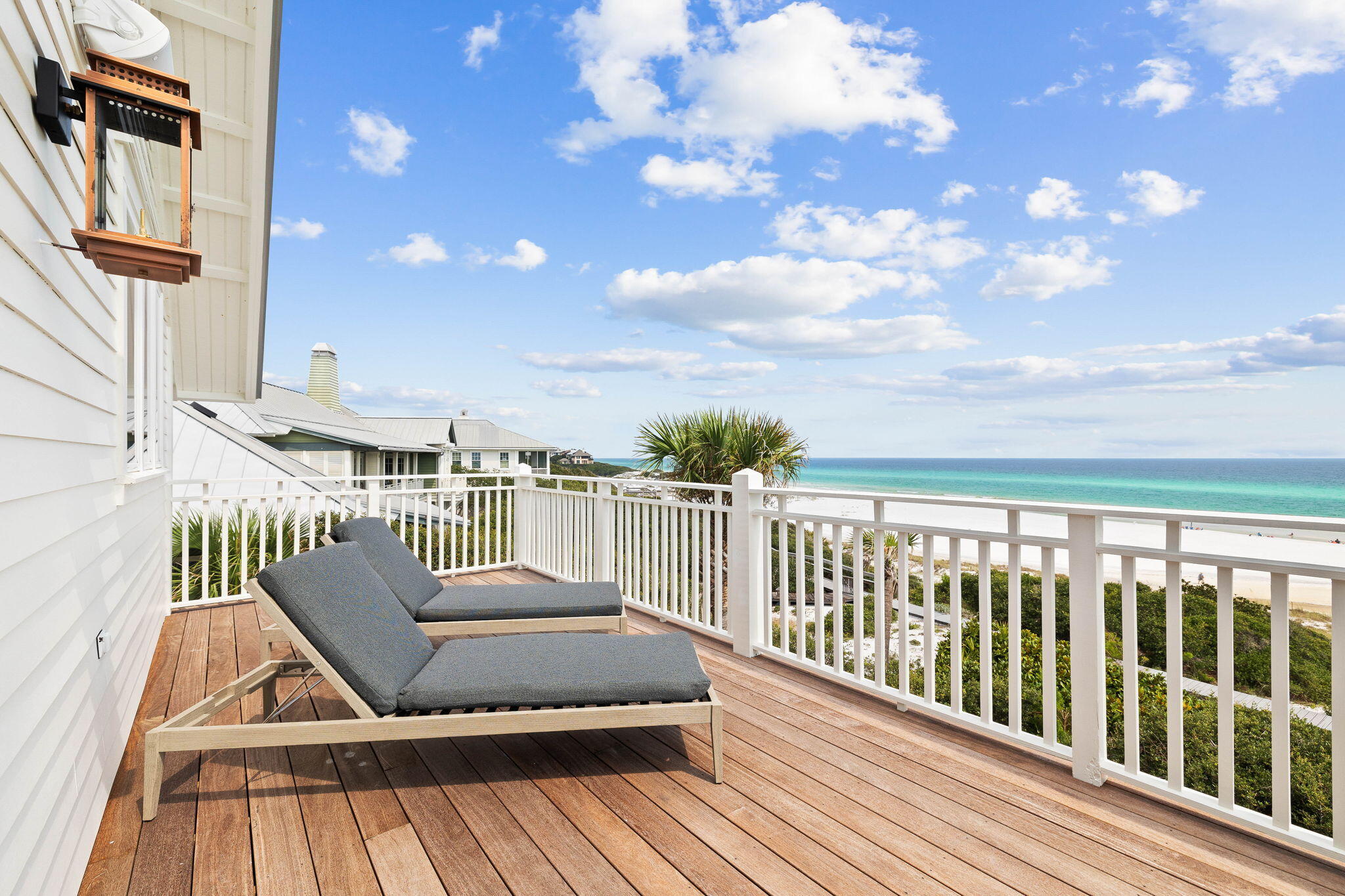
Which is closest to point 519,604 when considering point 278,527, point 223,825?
point 223,825

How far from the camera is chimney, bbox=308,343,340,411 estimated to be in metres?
23.8

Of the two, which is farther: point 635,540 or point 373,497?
point 373,497

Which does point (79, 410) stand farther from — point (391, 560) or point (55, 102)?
point (391, 560)

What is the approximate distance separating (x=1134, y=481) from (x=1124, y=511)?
52.4 metres

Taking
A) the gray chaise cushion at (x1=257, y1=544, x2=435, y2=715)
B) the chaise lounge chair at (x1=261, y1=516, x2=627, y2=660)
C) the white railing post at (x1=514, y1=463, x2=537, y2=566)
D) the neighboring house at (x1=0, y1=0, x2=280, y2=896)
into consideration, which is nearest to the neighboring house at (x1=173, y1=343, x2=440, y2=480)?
the white railing post at (x1=514, y1=463, x2=537, y2=566)

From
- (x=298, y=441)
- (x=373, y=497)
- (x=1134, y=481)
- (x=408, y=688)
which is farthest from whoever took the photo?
(x=1134, y=481)

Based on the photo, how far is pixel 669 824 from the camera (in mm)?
2098

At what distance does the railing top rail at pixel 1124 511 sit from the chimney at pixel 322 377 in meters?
24.5

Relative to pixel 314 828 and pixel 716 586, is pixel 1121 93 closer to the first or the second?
pixel 716 586

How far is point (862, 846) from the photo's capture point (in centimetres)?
198

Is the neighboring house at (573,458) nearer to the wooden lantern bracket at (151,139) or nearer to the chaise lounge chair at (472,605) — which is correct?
the chaise lounge chair at (472,605)

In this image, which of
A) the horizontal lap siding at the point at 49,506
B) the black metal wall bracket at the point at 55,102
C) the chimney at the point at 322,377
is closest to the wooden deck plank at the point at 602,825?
the horizontal lap siding at the point at 49,506

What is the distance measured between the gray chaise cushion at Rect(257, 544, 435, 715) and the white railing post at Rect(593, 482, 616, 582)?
2472 millimetres

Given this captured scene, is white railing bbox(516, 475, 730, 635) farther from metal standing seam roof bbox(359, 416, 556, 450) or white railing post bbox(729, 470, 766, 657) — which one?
metal standing seam roof bbox(359, 416, 556, 450)
